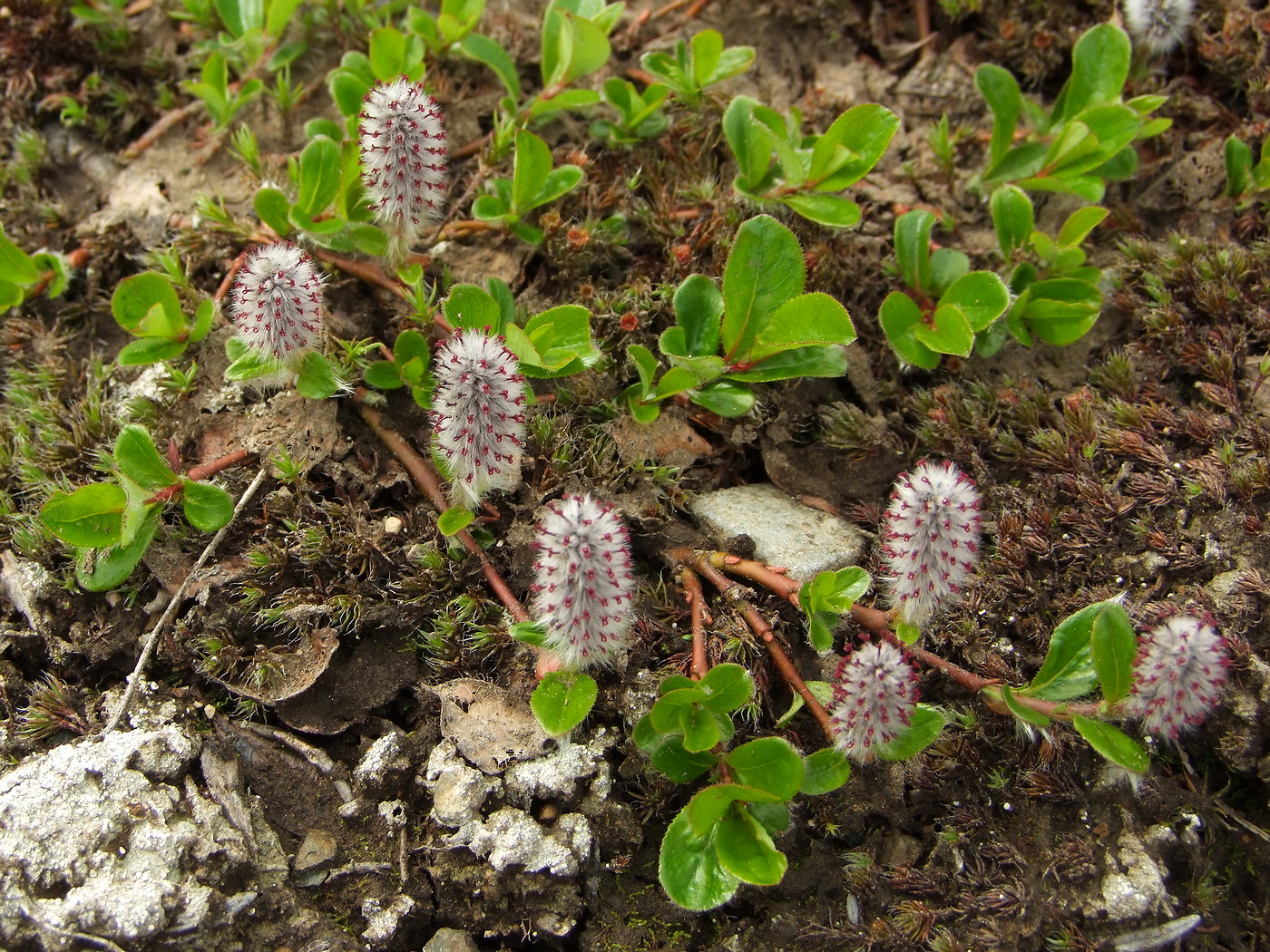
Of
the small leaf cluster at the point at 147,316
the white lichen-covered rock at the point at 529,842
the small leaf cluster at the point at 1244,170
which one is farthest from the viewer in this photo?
the small leaf cluster at the point at 1244,170

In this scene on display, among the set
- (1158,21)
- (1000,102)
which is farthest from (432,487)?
(1158,21)

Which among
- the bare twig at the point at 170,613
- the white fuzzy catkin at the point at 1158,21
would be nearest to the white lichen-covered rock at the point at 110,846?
the bare twig at the point at 170,613

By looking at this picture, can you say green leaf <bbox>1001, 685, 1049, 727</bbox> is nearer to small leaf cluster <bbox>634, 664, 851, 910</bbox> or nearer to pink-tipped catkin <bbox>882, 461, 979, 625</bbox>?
pink-tipped catkin <bbox>882, 461, 979, 625</bbox>

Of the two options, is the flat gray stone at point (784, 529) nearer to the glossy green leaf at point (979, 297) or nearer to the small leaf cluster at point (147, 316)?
the glossy green leaf at point (979, 297)

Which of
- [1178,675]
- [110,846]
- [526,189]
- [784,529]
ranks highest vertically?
[526,189]

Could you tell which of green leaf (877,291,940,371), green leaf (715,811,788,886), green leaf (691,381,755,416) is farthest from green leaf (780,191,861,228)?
green leaf (715,811,788,886)

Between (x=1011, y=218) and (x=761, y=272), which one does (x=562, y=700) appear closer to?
(x=761, y=272)
